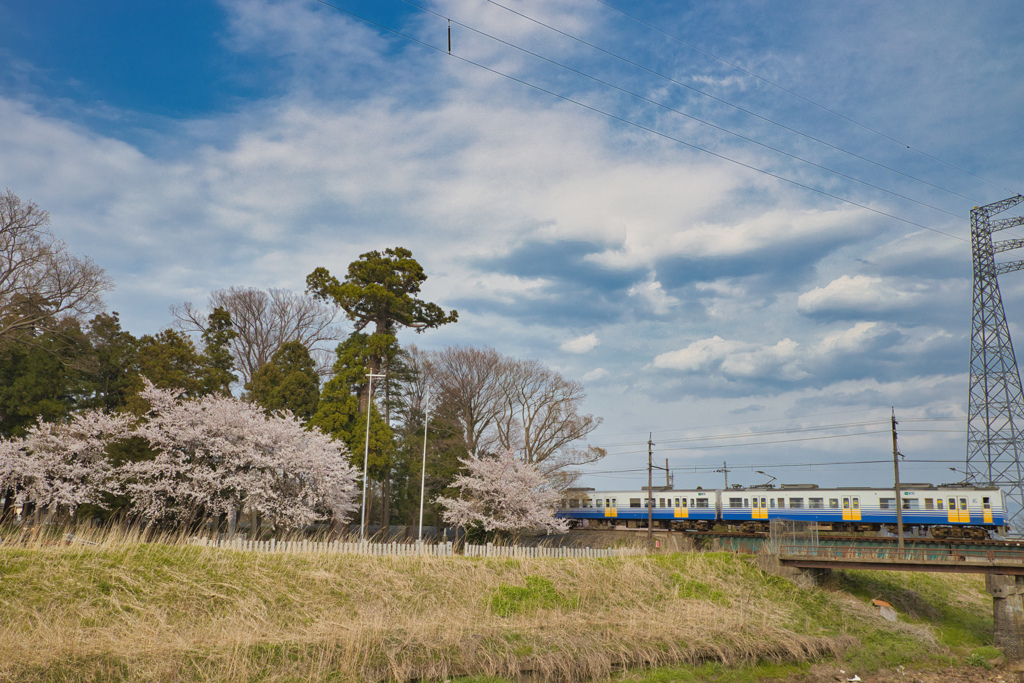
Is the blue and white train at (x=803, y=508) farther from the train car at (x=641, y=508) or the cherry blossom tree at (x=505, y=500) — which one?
the cherry blossom tree at (x=505, y=500)

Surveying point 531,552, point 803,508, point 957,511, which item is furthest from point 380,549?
point 957,511

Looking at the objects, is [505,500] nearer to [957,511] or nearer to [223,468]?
[223,468]

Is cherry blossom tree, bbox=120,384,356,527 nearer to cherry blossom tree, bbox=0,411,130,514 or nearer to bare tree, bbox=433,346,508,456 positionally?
cherry blossom tree, bbox=0,411,130,514

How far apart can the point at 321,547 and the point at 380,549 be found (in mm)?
2320

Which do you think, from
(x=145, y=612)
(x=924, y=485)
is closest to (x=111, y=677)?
(x=145, y=612)

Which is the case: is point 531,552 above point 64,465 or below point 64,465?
below

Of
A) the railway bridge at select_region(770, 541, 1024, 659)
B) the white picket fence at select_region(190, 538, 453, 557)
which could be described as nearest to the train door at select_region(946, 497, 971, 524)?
the railway bridge at select_region(770, 541, 1024, 659)

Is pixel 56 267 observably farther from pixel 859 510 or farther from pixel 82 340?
pixel 859 510

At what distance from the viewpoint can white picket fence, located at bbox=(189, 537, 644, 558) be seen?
20844 millimetres

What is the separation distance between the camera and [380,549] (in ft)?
77.2

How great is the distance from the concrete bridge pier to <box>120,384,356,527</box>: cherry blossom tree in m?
24.3

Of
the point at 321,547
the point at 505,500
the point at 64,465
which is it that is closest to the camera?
the point at 321,547

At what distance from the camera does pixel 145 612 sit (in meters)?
15.2

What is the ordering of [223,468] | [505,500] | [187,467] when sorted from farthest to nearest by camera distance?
1. [505,500]
2. [223,468]
3. [187,467]
